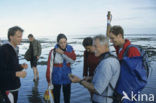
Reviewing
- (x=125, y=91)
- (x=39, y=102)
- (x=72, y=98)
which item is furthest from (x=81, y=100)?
(x=125, y=91)

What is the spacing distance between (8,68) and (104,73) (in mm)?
1962

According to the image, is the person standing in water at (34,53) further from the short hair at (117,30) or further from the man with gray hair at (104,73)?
the man with gray hair at (104,73)

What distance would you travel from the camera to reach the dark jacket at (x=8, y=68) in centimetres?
302

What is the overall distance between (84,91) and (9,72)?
4.73 meters

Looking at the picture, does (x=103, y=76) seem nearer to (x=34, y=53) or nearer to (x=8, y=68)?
(x=8, y=68)

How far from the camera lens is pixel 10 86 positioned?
315cm

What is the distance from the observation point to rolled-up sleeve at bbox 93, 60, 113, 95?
7.52 ft

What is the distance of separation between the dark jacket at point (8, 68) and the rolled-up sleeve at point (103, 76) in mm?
1703

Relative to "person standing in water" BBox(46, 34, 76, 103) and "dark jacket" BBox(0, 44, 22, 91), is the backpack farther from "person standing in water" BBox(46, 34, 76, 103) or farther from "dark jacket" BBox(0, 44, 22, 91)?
"person standing in water" BBox(46, 34, 76, 103)

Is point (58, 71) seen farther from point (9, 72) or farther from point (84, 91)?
point (84, 91)

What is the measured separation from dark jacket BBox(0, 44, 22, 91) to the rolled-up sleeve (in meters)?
1.70

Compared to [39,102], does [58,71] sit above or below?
above

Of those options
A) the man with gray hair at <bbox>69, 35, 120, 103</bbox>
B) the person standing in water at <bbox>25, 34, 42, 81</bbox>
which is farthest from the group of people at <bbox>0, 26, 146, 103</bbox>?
the person standing in water at <bbox>25, 34, 42, 81</bbox>

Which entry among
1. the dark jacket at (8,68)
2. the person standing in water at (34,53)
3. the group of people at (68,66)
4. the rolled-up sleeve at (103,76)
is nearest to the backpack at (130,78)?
the group of people at (68,66)
